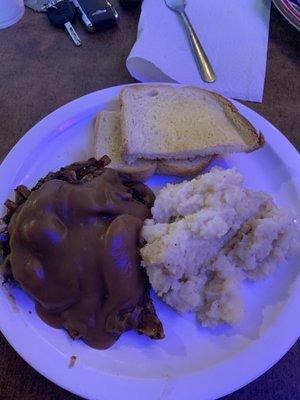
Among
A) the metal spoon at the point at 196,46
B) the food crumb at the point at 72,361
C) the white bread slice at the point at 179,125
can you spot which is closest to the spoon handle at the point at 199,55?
the metal spoon at the point at 196,46

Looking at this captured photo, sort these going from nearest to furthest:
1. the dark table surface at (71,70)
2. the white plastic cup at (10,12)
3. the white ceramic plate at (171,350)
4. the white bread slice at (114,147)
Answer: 1. the white ceramic plate at (171,350)
2. the white bread slice at (114,147)
3. the dark table surface at (71,70)
4. the white plastic cup at (10,12)

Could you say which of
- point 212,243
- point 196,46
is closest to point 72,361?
point 212,243

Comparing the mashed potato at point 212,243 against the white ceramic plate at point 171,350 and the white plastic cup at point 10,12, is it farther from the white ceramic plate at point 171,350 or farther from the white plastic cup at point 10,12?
the white plastic cup at point 10,12

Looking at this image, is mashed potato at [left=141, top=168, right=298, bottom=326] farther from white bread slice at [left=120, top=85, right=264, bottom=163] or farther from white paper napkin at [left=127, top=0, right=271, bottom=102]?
white paper napkin at [left=127, top=0, right=271, bottom=102]

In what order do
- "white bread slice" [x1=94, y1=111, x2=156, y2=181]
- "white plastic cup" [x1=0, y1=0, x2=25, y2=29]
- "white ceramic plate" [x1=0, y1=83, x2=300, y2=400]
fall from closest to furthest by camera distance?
"white ceramic plate" [x1=0, y1=83, x2=300, y2=400] → "white bread slice" [x1=94, y1=111, x2=156, y2=181] → "white plastic cup" [x1=0, y1=0, x2=25, y2=29]

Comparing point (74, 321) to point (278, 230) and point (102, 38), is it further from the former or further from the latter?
point (102, 38)

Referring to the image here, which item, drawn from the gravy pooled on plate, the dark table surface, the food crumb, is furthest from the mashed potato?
the dark table surface

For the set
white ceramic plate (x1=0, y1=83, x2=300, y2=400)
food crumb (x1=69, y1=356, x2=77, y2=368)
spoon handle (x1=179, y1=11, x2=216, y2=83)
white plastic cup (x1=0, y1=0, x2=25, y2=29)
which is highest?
white plastic cup (x1=0, y1=0, x2=25, y2=29)
